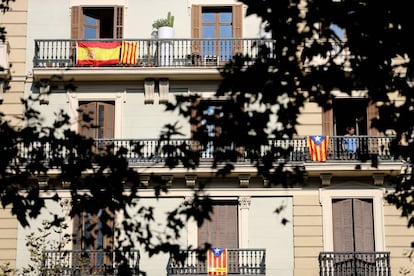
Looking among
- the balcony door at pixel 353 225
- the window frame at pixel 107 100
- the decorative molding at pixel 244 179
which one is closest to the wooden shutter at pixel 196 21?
the window frame at pixel 107 100

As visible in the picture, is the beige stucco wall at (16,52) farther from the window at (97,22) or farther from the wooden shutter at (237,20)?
the wooden shutter at (237,20)

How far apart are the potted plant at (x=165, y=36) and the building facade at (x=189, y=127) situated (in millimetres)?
40

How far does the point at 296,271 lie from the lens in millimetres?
27109

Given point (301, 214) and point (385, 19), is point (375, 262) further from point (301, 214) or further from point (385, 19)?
point (385, 19)

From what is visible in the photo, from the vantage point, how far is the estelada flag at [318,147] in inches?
1074

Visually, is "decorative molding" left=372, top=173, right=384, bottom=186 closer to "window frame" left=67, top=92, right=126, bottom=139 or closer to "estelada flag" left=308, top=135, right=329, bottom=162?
"estelada flag" left=308, top=135, right=329, bottom=162

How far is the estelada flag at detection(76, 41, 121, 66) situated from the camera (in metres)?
28.1

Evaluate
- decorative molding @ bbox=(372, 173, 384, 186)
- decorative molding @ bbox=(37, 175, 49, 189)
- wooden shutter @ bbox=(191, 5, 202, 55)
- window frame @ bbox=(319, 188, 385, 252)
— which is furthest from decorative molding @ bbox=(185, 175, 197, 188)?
decorative molding @ bbox=(372, 173, 384, 186)

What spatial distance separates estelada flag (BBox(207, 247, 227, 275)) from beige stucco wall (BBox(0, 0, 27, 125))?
22.2 ft

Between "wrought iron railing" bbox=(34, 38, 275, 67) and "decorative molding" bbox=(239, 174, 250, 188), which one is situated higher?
"wrought iron railing" bbox=(34, 38, 275, 67)

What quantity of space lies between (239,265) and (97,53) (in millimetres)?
7170

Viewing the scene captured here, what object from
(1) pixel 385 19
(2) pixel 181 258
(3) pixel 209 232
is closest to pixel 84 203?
(2) pixel 181 258

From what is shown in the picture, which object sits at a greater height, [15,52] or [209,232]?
[15,52]

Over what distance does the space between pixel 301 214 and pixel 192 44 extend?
5744 millimetres
